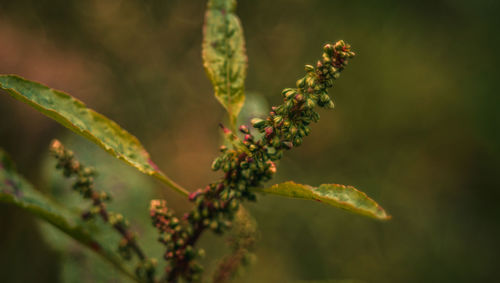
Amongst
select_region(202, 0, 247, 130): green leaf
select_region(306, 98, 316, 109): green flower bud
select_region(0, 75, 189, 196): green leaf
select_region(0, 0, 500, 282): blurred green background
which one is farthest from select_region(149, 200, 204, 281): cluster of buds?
select_region(0, 0, 500, 282): blurred green background

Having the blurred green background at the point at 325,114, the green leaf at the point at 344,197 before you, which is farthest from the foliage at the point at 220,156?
the blurred green background at the point at 325,114

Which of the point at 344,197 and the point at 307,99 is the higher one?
the point at 307,99

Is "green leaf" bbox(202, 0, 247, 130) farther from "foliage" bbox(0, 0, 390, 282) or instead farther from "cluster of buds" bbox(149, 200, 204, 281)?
"cluster of buds" bbox(149, 200, 204, 281)

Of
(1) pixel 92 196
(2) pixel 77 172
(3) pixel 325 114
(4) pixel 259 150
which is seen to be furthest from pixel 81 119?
(3) pixel 325 114

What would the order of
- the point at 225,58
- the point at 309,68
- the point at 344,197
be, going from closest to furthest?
1. the point at 344,197
2. the point at 309,68
3. the point at 225,58

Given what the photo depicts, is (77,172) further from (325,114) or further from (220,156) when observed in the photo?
(325,114)

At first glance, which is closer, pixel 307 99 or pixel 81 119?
pixel 307 99

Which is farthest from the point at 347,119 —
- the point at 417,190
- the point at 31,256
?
the point at 31,256

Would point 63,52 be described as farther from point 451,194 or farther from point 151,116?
point 451,194
